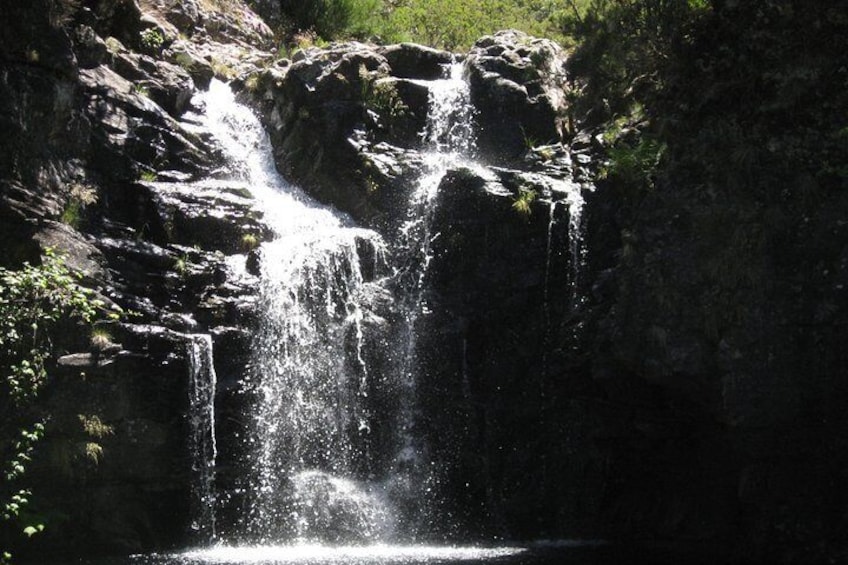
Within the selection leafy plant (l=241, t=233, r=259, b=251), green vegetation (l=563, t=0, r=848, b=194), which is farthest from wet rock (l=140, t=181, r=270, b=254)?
green vegetation (l=563, t=0, r=848, b=194)

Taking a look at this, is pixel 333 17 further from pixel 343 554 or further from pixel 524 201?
pixel 343 554

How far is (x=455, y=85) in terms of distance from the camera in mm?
15695

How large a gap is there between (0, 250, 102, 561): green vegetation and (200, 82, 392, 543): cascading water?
2843 mm

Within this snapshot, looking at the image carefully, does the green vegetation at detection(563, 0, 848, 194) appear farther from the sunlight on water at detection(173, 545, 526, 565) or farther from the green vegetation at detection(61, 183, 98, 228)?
the green vegetation at detection(61, 183, 98, 228)

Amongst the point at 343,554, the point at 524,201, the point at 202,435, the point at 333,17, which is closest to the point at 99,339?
the point at 202,435

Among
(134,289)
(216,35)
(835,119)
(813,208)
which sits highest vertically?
(216,35)

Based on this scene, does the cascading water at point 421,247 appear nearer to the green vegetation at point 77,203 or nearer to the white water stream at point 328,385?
the white water stream at point 328,385

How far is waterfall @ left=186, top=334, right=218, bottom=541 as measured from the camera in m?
11.3

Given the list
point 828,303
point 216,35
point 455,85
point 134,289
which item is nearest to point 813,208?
point 828,303

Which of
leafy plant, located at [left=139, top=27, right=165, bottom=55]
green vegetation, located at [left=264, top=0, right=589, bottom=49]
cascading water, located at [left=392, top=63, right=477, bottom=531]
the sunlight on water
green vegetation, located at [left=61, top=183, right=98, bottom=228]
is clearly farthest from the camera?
green vegetation, located at [left=264, top=0, right=589, bottom=49]

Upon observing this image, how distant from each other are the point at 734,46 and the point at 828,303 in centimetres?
438

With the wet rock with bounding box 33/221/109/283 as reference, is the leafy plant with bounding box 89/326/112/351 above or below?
below

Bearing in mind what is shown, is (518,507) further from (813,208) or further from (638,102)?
(638,102)

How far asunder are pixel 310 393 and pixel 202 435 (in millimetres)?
1782
